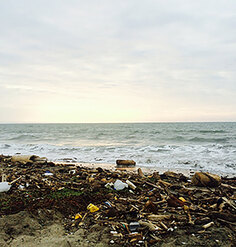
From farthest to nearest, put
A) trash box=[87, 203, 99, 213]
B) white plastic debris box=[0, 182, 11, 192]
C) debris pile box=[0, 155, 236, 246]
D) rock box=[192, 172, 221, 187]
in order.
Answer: rock box=[192, 172, 221, 187]
white plastic debris box=[0, 182, 11, 192]
trash box=[87, 203, 99, 213]
debris pile box=[0, 155, 236, 246]

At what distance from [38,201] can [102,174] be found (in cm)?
341

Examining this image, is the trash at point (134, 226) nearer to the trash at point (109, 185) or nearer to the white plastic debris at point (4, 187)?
the trash at point (109, 185)

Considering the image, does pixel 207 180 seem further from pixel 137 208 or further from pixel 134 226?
pixel 134 226

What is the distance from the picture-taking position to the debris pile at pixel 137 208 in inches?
131

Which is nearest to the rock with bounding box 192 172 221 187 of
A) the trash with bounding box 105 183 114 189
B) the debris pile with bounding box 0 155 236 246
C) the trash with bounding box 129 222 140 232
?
the debris pile with bounding box 0 155 236 246

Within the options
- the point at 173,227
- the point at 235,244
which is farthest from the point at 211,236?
the point at 173,227

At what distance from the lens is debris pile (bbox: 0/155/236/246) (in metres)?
3.34

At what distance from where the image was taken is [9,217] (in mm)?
3871

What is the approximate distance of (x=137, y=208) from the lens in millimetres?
4340

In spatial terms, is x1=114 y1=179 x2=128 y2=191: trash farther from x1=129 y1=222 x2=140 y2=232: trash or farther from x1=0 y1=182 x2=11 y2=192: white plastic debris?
x1=0 y1=182 x2=11 y2=192: white plastic debris

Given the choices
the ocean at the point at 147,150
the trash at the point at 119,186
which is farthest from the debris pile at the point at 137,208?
the ocean at the point at 147,150

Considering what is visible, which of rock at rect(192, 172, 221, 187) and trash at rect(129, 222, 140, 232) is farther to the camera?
rock at rect(192, 172, 221, 187)

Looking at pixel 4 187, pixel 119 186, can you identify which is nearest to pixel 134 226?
pixel 119 186

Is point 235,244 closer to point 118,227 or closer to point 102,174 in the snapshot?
point 118,227
